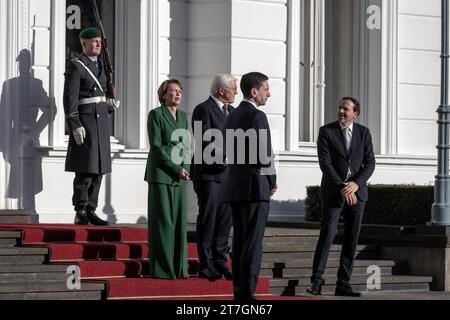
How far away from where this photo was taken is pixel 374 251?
17.0 metres

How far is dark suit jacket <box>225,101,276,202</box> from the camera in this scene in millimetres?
12797

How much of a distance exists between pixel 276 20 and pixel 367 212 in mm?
2977

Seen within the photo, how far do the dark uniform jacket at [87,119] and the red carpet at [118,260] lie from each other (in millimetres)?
1107

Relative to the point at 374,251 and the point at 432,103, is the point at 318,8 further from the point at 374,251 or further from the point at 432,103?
the point at 374,251

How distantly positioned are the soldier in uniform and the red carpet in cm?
88

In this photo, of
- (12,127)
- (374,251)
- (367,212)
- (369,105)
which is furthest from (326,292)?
(369,105)

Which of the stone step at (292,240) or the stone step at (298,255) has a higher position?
the stone step at (292,240)

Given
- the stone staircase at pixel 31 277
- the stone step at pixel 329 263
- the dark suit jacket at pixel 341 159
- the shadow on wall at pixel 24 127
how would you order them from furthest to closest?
the shadow on wall at pixel 24 127 < the stone step at pixel 329 263 < the dark suit jacket at pixel 341 159 < the stone staircase at pixel 31 277

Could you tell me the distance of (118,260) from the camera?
14352mm

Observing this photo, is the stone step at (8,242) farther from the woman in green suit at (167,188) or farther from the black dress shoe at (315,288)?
the black dress shoe at (315,288)

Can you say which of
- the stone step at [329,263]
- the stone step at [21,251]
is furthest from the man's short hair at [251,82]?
the stone step at [329,263]

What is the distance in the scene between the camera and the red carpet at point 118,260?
535 inches

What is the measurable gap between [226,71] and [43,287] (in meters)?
6.45


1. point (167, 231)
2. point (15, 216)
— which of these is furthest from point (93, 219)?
point (167, 231)
